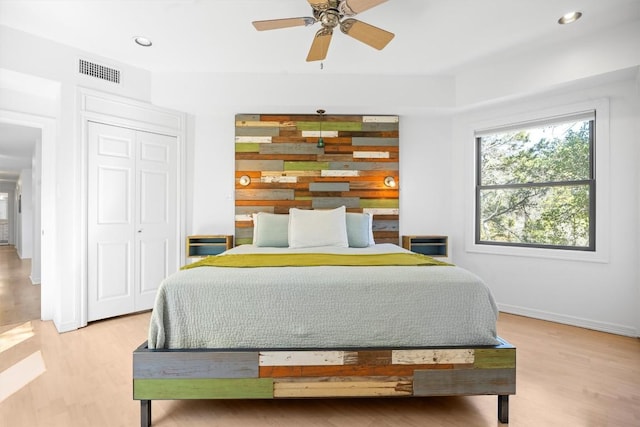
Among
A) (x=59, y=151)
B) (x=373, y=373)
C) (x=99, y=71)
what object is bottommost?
(x=373, y=373)

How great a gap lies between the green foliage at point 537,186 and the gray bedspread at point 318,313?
220 cm

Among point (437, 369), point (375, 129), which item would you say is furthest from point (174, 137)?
point (437, 369)

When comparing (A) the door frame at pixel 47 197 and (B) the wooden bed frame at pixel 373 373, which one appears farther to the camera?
(A) the door frame at pixel 47 197

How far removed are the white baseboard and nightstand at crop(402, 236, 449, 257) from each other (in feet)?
2.76

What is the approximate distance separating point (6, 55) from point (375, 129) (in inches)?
137

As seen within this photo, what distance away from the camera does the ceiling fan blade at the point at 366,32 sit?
6.37ft

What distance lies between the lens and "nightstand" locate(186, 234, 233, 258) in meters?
3.46

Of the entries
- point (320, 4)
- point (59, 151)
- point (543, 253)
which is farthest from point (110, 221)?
point (543, 253)

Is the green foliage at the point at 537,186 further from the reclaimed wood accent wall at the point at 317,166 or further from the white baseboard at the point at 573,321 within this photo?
the reclaimed wood accent wall at the point at 317,166

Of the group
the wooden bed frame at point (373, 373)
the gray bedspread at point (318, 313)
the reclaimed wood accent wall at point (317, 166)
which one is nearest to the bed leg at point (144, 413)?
the wooden bed frame at point (373, 373)

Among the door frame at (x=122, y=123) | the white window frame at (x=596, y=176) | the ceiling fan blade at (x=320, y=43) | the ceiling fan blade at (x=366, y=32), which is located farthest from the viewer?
the door frame at (x=122, y=123)

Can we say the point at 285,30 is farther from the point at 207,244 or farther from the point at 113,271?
the point at 113,271

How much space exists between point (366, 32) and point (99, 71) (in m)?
2.62

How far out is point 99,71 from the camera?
2916 millimetres
